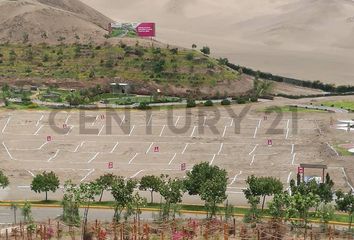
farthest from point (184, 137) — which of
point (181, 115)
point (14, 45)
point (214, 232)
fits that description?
point (14, 45)

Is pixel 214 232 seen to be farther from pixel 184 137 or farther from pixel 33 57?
pixel 33 57

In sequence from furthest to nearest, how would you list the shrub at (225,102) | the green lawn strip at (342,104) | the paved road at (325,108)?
the shrub at (225,102), the green lawn strip at (342,104), the paved road at (325,108)

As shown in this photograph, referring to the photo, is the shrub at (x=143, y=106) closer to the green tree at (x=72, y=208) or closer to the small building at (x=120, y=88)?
the small building at (x=120, y=88)

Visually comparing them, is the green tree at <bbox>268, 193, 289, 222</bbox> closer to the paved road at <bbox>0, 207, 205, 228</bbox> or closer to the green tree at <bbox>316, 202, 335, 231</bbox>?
the green tree at <bbox>316, 202, 335, 231</bbox>

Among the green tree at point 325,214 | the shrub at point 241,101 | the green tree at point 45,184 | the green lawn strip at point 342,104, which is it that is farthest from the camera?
the shrub at point 241,101

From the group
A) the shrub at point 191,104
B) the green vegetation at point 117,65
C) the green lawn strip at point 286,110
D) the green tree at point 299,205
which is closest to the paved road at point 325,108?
the green lawn strip at point 286,110

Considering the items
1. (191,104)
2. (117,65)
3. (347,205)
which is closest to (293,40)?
(117,65)

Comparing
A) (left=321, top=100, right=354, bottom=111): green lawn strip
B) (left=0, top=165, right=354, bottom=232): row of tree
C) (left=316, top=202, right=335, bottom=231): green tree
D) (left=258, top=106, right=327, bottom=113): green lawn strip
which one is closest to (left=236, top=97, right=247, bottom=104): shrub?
(left=258, top=106, right=327, bottom=113): green lawn strip
